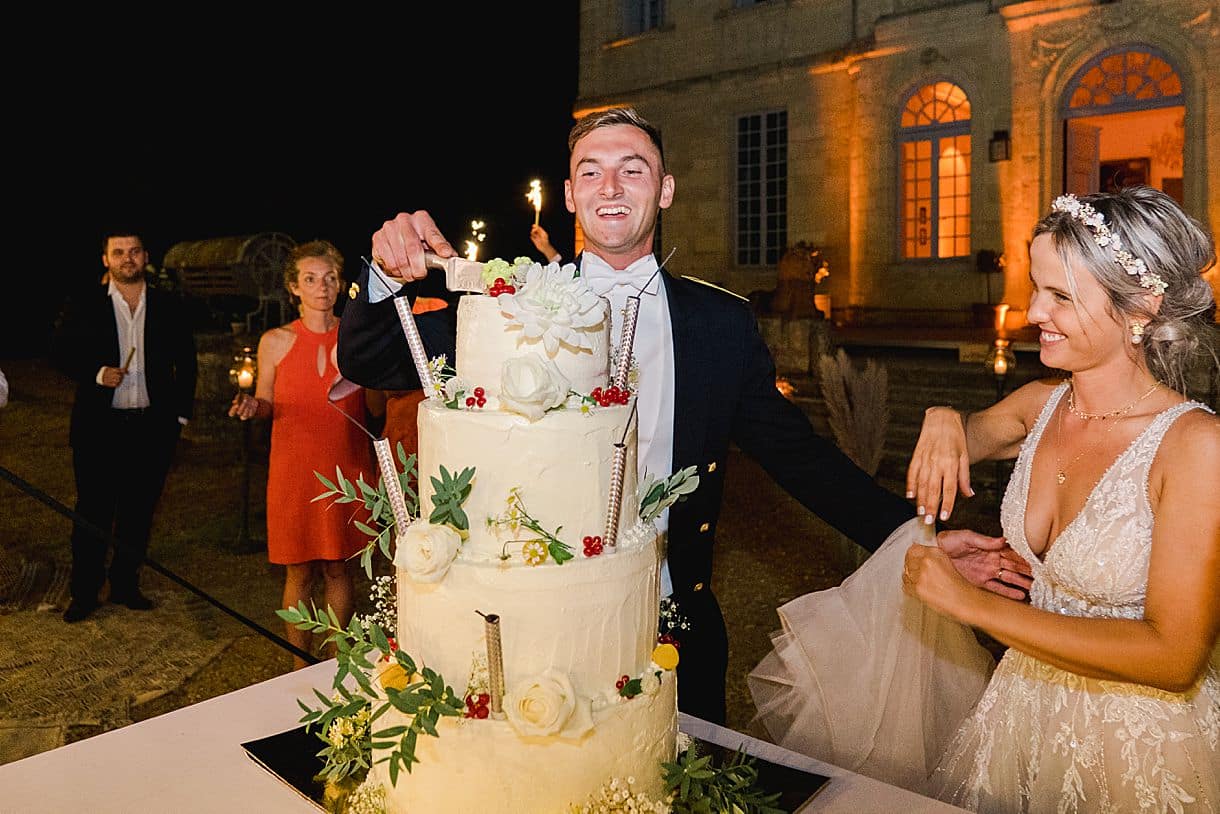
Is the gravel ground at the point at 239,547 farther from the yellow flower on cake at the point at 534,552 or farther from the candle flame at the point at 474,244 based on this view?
the yellow flower on cake at the point at 534,552

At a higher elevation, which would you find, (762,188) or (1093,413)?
(762,188)

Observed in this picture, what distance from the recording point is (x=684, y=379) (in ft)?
10.1

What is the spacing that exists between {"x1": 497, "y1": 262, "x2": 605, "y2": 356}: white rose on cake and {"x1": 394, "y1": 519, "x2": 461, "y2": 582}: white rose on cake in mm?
385

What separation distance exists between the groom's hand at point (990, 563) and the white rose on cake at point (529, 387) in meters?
1.49

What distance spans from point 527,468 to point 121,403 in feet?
17.9

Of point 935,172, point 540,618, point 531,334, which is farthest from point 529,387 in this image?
point 935,172

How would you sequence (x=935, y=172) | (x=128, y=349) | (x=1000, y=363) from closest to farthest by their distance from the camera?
(x=128, y=349) < (x=1000, y=363) < (x=935, y=172)

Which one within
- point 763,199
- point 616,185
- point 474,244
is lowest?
point 474,244

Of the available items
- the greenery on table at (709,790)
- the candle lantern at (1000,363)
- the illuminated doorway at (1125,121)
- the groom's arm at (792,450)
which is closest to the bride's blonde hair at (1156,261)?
the groom's arm at (792,450)

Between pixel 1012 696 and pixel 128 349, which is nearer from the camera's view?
pixel 1012 696

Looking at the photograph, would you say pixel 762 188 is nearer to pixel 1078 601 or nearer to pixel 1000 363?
pixel 1000 363

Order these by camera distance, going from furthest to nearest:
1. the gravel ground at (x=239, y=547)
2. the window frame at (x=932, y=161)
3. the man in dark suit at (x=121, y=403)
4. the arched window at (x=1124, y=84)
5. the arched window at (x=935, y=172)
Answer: the arched window at (x=935, y=172) → the window frame at (x=932, y=161) → the arched window at (x=1124, y=84) → the man in dark suit at (x=121, y=403) → the gravel ground at (x=239, y=547)

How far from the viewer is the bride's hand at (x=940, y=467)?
2611 millimetres

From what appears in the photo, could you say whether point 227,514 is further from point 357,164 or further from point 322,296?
point 357,164
